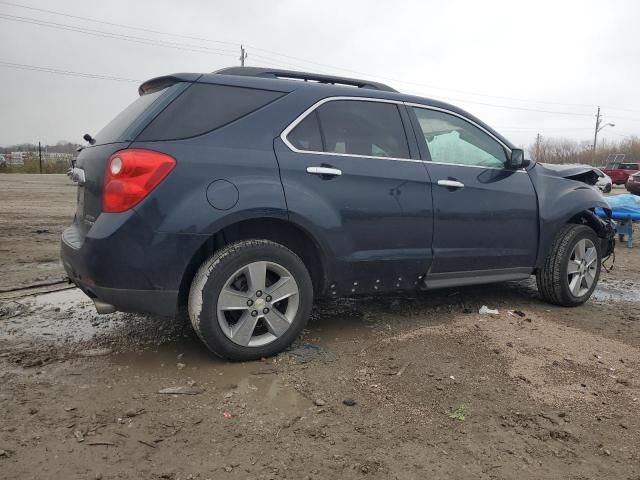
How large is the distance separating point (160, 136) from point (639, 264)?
7.24m

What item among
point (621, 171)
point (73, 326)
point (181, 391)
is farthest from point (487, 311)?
point (621, 171)

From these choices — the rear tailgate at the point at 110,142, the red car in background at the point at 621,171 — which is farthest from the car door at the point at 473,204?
the red car in background at the point at 621,171

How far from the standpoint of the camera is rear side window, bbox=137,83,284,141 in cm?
308

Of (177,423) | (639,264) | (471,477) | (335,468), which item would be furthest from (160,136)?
(639,264)

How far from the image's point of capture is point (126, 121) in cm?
327

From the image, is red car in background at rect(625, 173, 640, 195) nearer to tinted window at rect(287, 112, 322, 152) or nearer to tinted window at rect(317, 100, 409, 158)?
tinted window at rect(317, 100, 409, 158)

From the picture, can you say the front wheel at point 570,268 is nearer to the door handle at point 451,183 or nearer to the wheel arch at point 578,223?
the wheel arch at point 578,223

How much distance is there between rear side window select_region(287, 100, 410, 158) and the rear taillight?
879 millimetres

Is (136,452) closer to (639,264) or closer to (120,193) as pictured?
(120,193)

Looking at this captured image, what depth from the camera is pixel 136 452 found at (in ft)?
7.45

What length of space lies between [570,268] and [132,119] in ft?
Result: 13.1

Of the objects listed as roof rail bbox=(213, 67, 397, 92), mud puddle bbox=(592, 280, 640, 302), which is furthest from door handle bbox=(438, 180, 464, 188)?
mud puddle bbox=(592, 280, 640, 302)

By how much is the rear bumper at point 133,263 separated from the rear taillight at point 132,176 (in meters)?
0.07

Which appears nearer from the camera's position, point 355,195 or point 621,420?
point 621,420
